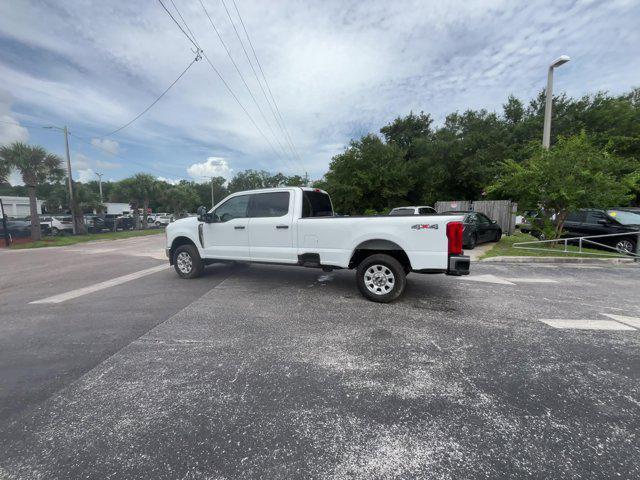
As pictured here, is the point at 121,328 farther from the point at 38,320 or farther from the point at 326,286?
the point at 326,286

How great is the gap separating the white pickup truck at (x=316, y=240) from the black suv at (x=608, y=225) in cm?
942

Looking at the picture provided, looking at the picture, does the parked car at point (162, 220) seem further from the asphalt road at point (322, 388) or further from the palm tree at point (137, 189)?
the asphalt road at point (322, 388)

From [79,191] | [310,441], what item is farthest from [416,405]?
[79,191]

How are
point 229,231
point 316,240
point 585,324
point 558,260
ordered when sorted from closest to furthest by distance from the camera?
point 585,324
point 316,240
point 229,231
point 558,260

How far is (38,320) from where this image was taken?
441 cm

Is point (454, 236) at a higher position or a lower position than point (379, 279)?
higher

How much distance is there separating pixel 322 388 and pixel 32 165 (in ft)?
77.5

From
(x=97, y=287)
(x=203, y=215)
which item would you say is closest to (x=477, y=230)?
(x=203, y=215)

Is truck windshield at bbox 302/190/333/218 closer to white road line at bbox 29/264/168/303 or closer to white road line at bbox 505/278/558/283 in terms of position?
white road line at bbox 505/278/558/283

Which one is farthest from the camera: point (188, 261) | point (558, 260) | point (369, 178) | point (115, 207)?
point (115, 207)

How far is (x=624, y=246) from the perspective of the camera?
9523 millimetres

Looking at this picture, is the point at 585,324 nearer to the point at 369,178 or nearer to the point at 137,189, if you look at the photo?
the point at 369,178

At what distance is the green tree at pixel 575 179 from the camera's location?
891 centimetres

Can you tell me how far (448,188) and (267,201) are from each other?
2703 cm
